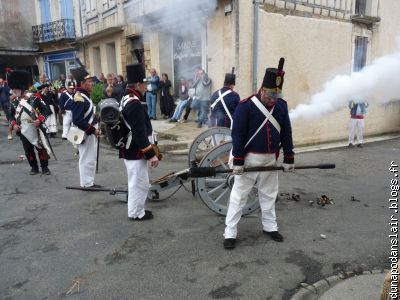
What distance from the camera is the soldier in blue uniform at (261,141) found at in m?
3.64

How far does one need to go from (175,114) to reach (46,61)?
14197 millimetres

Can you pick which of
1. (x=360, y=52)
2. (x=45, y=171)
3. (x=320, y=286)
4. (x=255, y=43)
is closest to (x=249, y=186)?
(x=320, y=286)

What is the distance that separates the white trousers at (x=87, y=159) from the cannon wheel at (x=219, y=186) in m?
2.36

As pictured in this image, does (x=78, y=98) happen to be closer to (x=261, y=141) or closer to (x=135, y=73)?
(x=135, y=73)

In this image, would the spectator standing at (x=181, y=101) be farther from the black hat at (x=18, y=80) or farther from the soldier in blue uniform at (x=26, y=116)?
the black hat at (x=18, y=80)

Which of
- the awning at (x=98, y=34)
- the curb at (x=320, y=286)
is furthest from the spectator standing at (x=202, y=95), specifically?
the curb at (x=320, y=286)

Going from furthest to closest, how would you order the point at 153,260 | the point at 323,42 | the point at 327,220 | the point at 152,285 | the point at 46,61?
the point at 46,61 < the point at 323,42 < the point at 327,220 < the point at 153,260 < the point at 152,285

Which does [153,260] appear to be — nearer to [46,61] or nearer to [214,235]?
[214,235]

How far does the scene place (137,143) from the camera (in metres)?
4.23

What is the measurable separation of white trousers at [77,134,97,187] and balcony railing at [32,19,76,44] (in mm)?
14806

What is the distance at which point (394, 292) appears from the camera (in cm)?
224

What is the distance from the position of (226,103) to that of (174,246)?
2361 millimetres

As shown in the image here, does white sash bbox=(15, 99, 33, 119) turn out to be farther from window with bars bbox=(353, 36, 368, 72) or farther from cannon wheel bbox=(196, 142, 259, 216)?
window with bars bbox=(353, 36, 368, 72)

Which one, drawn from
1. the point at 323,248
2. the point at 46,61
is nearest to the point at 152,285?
the point at 323,248
